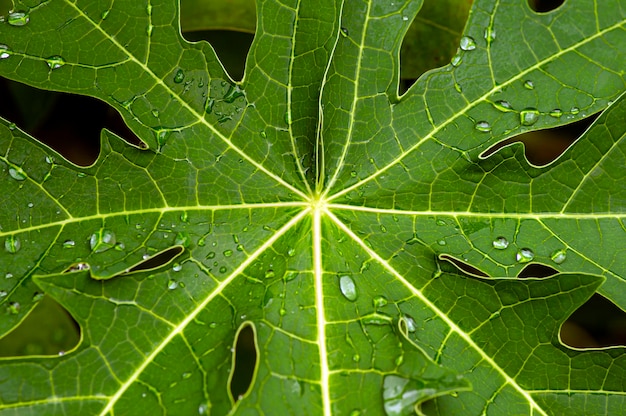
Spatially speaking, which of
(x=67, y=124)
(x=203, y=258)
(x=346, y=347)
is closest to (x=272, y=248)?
(x=203, y=258)

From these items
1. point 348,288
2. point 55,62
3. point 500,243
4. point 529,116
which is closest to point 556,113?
point 529,116

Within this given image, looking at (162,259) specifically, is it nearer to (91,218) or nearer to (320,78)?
→ (91,218)

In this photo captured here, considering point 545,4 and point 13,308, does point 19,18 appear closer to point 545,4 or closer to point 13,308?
point 13,308

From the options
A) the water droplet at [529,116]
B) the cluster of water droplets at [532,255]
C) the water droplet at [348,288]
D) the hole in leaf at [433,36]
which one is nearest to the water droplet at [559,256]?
the cluster of water droplets at [532,255]

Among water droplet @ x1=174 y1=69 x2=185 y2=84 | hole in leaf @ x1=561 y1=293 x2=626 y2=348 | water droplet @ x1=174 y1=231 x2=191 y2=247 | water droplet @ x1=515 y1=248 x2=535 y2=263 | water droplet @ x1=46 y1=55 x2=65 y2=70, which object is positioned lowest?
water droplet @ x1=174 y1=231 x2=191 y2=247

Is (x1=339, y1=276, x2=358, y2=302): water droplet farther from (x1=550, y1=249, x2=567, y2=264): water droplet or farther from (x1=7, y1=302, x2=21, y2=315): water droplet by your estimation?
(x1=7, y1=302, x2=21, y2=315): water droplet

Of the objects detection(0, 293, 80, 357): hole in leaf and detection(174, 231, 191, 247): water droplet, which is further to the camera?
detection(0, 293, 80, 357): hole in leaf

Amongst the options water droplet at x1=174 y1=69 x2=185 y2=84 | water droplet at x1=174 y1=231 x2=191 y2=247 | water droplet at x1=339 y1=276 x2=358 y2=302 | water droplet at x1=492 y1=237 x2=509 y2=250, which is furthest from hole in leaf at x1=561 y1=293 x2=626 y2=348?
water droplet at x1=174 y1=69 x2=185 y2=84
